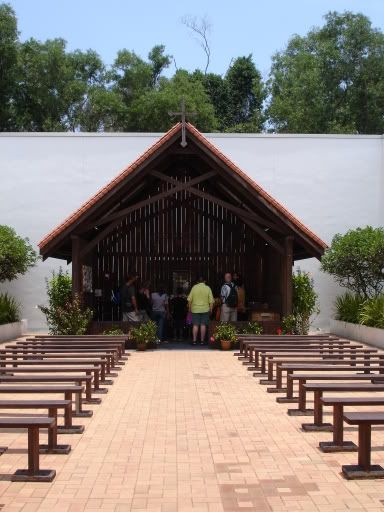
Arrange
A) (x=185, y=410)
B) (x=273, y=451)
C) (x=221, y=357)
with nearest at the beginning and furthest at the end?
(x=273, y=451) < (x=185, y=410) < (x=221, y=357)

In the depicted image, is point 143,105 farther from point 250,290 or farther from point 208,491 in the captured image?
point 208,491

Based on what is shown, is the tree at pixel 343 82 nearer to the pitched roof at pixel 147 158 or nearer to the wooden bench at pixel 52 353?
the pitched roof at pixel 147 158

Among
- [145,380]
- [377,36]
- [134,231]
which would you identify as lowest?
[145,380]

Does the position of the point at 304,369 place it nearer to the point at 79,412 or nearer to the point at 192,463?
the point at 79,412

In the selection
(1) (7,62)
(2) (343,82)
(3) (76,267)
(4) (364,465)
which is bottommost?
(4) (364,465)

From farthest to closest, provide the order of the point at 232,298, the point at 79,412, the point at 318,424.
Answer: the point at 232,298, the point at 79,412, the point at 318,424

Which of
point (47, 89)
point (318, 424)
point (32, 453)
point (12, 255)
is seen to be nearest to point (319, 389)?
point (318, 424)

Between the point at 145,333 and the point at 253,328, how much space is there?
258 cm

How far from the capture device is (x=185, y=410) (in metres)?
9.08

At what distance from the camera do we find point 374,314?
60.2ft

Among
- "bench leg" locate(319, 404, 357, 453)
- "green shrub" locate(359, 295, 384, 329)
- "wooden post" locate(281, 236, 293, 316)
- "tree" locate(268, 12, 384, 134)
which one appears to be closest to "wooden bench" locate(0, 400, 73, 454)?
"bench leg" locate(319, 404, 357, 453)

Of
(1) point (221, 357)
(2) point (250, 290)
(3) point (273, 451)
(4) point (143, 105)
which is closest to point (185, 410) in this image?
(3) point (273, 451)

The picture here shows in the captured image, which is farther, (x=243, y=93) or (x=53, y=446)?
(x=243, y=93)

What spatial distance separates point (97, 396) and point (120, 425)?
6.53ft
